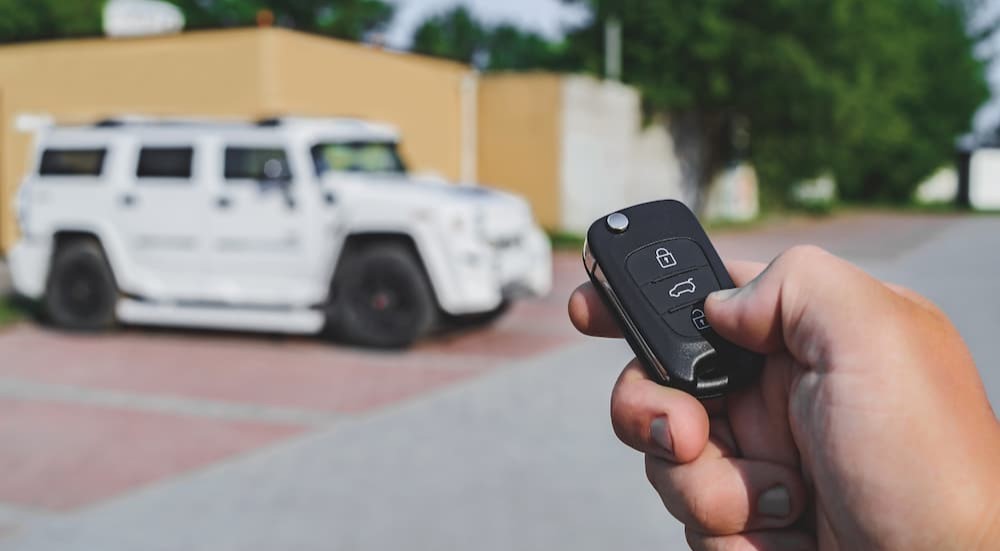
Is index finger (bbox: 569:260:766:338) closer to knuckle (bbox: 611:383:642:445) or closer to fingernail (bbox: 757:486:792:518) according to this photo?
knuckle (bbox: 611:383:642:445)

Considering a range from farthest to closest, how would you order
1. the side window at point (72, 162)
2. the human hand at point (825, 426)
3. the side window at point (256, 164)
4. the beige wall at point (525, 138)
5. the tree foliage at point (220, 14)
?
the tree foliage at point (220, 14) → the beige wall at point (525, 138) → the side window at point (72, 162) → the side window at point (256, 164) → the human hand at point (825, 426)

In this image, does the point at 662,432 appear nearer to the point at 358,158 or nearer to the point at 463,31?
the point at 358,158

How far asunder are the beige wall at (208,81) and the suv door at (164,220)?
5.35 meters

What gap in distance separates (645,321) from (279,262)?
9.26 m

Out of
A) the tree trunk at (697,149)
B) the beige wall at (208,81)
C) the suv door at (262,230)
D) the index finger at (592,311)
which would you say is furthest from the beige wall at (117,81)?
the index finger at (592,311)

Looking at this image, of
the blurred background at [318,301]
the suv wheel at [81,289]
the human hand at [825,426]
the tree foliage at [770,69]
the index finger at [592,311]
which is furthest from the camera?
the tree foliage at [770,69]

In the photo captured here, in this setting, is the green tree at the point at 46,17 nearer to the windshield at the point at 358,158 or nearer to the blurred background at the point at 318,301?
the blurred background at the point at 318,301

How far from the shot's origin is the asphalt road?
17.6ft

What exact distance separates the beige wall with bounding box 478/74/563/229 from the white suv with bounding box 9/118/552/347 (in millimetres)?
11107

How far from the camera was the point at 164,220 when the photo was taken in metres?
10.8

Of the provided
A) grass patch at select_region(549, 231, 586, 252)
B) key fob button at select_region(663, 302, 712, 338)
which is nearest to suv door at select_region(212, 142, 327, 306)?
key fob button at select_region(663, 302, 712, 338)

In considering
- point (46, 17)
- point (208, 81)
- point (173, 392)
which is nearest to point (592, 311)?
point (173, 392)

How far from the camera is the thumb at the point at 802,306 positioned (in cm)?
116

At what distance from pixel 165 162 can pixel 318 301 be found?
1888mm
